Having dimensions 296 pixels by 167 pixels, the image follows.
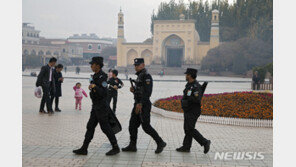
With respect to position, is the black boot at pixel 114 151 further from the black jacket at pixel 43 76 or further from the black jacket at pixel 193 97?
the black jacket at pixel 43 76

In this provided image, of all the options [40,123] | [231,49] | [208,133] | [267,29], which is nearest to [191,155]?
[208,133]

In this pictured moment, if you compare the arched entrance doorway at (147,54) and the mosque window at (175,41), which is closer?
the mosque window at (175,41)

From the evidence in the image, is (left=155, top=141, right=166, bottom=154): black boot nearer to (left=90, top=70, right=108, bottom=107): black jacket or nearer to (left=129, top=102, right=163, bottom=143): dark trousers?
(left=129, top=102, right=163, bottom=143): dark trousers

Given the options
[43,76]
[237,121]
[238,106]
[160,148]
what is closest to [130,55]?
[43,76]

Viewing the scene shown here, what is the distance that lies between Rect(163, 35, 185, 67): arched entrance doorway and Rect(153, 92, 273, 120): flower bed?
47.1 metres

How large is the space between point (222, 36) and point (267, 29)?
1150 cm

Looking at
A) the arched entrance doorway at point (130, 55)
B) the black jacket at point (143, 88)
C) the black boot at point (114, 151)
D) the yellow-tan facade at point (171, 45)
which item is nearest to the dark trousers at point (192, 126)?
the black jacket at point (143, 88)

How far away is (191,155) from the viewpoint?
519cm

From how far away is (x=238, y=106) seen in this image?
345 inches

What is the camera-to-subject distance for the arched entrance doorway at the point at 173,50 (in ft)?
185

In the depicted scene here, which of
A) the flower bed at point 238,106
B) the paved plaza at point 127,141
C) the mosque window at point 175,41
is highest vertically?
the mosque window at point 175,41

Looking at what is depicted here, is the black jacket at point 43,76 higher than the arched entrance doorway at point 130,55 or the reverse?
the reverse

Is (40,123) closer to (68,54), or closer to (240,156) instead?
(240,156)

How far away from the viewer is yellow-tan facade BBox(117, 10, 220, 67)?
54.6m
